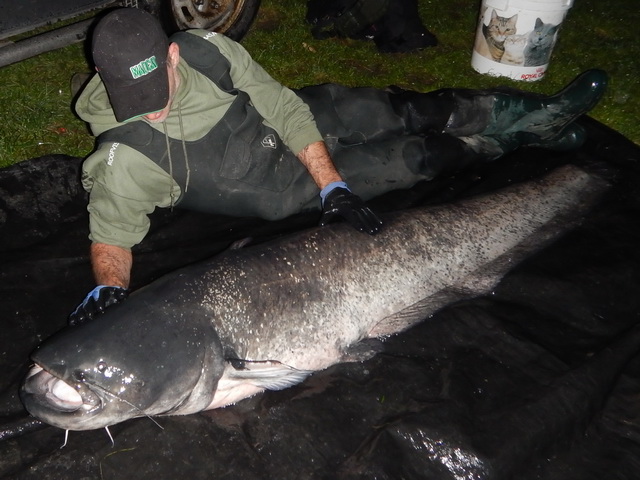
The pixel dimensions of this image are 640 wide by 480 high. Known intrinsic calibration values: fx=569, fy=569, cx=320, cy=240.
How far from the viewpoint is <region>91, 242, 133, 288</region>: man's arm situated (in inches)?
118

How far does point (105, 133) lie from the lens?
10.3ft

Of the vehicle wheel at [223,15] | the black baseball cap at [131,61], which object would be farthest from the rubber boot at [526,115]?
the vehicle wheel at [223,15]

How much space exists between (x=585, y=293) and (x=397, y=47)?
3862 millimetres

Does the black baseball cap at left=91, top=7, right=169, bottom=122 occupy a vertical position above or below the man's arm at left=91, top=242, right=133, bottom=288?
above

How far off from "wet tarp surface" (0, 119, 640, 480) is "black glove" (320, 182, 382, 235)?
0.49m

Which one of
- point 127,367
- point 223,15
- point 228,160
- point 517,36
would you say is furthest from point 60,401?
point 517,36

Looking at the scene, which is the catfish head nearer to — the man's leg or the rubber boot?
the man's leg

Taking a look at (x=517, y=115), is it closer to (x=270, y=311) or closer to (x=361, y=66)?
(x=361, y=66)

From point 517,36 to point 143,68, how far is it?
3.95 m

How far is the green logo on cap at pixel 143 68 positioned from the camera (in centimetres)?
276

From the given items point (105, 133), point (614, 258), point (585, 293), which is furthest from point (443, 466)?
point (105, 133)

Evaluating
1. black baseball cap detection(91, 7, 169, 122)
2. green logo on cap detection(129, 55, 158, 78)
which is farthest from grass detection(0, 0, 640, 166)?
green logo on cap detection(129, 55, 158, 78)

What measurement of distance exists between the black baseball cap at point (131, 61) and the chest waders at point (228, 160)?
0.86ft

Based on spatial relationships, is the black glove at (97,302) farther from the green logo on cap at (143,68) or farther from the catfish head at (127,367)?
the green logo on cap at (143,68)
